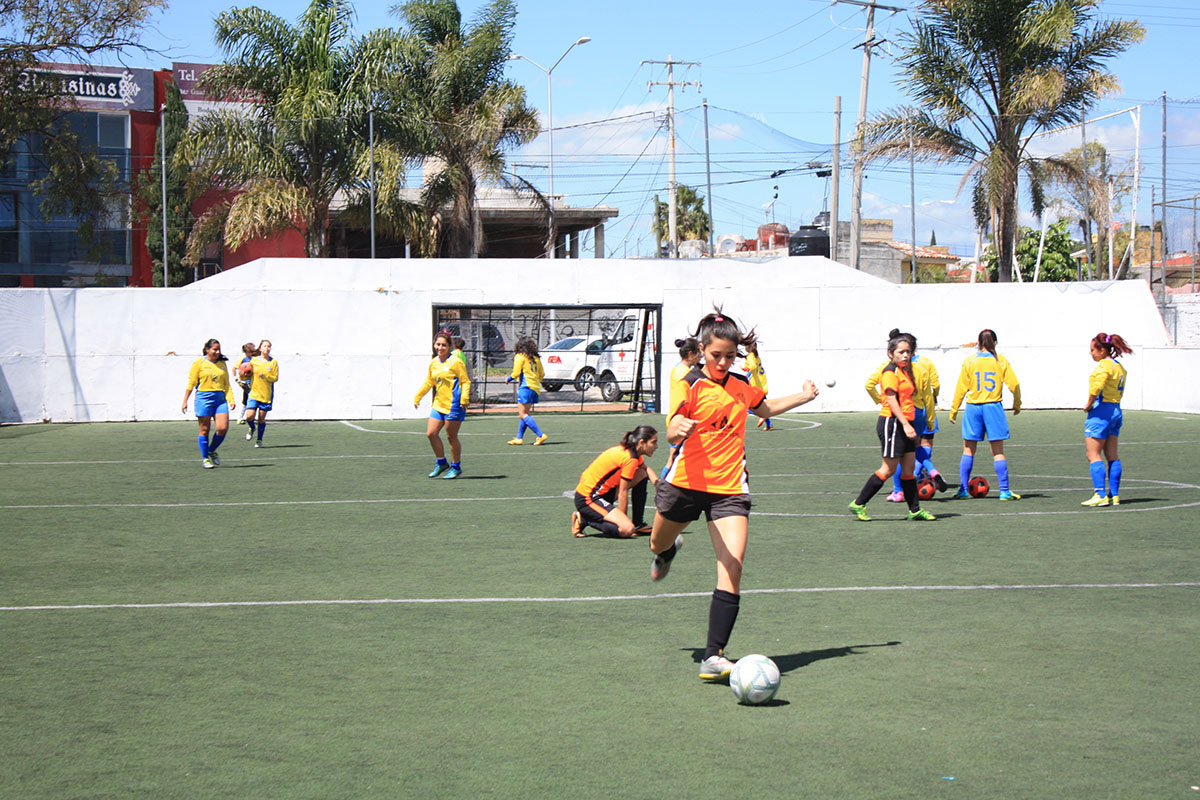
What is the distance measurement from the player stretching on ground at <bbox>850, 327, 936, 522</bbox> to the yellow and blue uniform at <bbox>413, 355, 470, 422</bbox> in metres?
5.49

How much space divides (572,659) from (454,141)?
29077mm

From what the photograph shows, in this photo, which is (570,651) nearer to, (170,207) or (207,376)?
(207,376)

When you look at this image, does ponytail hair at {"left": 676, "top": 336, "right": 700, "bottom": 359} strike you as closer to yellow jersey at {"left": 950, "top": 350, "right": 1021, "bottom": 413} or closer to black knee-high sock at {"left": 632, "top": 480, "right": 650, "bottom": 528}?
black knee-high sock at {"left": 632, "top": 480, "right": 650, "bottom": 528}

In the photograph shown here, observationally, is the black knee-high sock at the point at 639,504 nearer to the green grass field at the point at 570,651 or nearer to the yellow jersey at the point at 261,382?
the green grass field at the point at 570,651

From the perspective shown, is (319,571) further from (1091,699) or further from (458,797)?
(1091,699)

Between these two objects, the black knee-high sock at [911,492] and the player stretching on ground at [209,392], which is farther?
the player stretching on ground at [209,392]

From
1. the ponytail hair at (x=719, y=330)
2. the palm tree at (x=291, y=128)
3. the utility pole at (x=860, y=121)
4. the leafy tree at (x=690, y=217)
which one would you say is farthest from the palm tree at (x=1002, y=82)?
the leafy tree at (x=690, y=217)

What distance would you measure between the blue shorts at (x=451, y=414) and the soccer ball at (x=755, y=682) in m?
9.61

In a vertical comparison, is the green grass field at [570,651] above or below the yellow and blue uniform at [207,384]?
below

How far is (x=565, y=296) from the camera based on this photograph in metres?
27.5

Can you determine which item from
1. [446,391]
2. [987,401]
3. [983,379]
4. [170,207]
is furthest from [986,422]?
[170,207]

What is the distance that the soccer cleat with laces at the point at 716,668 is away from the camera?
5941 millimetres

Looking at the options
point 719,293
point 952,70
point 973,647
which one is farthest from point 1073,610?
point 952,70

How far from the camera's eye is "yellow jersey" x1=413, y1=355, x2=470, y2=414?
14711 millimetres
